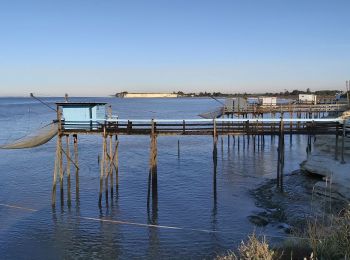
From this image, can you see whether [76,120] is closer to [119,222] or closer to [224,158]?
[119,222]

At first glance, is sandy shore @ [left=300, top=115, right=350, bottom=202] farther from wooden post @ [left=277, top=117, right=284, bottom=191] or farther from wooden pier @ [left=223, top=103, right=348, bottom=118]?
wooden pier @ [left=223, top=103, right=348, bottom=118]

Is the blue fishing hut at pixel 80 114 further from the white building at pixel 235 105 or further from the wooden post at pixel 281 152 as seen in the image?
the white building at pixel 235 105

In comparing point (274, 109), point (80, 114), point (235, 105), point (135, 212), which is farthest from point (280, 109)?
point (135, 212)

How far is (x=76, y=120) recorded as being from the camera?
2589 cm

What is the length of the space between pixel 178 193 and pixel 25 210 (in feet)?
31.4

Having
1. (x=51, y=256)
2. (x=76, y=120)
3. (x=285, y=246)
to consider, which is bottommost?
(x=51, y=256)

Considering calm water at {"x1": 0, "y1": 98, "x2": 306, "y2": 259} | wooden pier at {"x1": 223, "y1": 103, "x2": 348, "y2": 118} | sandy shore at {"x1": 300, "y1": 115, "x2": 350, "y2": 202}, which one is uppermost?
wooden pier at {"x1": 223, "y1": 103, "x2": 348, "y2": 118}

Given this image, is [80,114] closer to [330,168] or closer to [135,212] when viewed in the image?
[135,212]

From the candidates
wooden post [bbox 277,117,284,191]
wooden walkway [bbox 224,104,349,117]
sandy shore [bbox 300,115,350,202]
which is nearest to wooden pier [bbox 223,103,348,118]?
wooden walkway [bbox 224,104,349,117]

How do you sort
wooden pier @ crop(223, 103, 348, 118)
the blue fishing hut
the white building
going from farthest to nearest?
the white building < wooden pier @ crop(223, 103, 348, 118) < the blue fishing hut

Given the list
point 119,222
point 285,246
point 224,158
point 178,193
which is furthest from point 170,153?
point 285,246

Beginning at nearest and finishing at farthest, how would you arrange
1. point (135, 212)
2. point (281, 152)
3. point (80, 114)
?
point (135, 212) → point (80, 114) → point (281, 152)

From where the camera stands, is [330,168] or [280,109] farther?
[280,109]

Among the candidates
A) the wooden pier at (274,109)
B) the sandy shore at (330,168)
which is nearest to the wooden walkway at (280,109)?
the wooden pier at (274,109)
